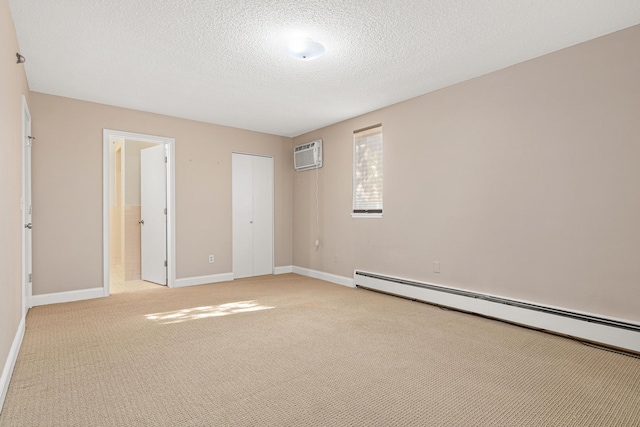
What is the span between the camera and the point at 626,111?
2684 millimetres

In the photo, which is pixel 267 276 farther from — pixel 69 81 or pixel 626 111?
pixel 626 111

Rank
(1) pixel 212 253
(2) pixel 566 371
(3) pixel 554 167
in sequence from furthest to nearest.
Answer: (1) pixel 212 253 < (3) pixel 554 167 < (2) pixel 566 371

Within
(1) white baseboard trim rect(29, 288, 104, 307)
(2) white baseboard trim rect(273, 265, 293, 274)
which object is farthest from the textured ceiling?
(2) white baseboard trim rect(273, 265, 293, 274)

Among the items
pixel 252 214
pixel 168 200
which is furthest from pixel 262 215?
pixel 168 200

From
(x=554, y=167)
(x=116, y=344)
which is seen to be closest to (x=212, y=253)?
(x=116, y=344)

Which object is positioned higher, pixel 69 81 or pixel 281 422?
pixel 69 81

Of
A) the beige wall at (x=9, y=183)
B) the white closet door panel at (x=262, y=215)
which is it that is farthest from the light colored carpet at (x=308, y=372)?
the white closet door panel at (x=262, y=215)

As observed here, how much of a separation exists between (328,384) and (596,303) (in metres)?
2.32

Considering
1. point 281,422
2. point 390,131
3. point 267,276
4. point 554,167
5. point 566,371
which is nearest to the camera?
point 281,422

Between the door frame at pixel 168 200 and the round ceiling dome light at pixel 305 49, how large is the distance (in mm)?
2855

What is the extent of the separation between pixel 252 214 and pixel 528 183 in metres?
4.17

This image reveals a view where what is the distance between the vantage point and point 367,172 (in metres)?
4.94


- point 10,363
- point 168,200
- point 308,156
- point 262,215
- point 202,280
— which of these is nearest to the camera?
point 10,363

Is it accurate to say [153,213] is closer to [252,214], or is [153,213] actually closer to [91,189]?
[91,189]
